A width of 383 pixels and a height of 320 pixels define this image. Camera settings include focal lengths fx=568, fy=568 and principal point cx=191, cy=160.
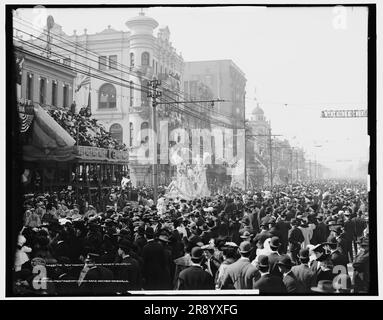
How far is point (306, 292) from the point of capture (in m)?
7.62

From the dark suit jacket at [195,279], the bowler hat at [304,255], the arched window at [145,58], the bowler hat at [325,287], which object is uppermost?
Result: the arched window at [145,58]

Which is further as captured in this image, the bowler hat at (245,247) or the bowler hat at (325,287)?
the bowler hat at (245,247)

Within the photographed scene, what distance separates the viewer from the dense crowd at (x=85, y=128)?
816 cm

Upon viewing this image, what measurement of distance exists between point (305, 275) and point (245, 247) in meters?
0.89

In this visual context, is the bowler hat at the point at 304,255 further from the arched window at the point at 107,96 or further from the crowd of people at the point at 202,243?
the arched window at the point at 107,96

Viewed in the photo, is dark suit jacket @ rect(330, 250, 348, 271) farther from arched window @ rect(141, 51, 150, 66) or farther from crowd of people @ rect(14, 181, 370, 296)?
arched window @ rect(141, 51, 150, 66)

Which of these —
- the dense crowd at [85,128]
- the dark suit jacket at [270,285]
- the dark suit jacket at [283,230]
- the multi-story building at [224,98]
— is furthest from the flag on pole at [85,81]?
the dark suit jacket at [270,285]

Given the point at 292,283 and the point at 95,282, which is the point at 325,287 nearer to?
the point at 292,283

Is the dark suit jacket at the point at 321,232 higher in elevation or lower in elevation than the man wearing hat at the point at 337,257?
higher

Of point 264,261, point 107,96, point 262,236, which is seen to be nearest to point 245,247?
point 262,236

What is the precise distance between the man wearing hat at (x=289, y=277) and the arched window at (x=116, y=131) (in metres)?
2.91

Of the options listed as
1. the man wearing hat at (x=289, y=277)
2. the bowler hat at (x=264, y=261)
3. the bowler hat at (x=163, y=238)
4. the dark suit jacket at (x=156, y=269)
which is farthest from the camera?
the bowler hat at (x=163, y=238)

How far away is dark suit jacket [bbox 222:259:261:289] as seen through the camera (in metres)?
7.40

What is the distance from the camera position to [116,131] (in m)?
8.35
